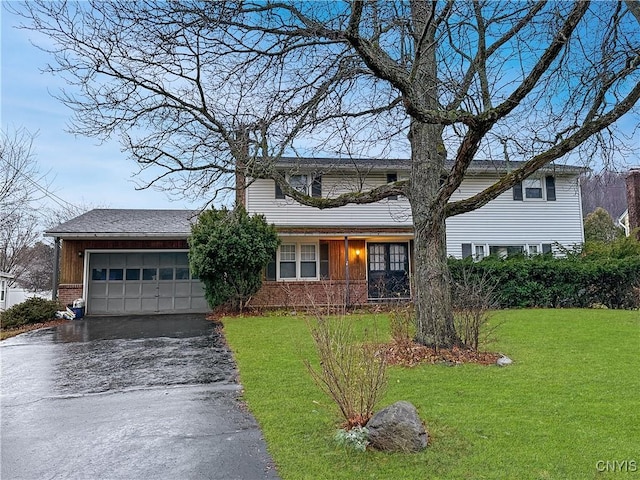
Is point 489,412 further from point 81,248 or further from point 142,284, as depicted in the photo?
point 81,248

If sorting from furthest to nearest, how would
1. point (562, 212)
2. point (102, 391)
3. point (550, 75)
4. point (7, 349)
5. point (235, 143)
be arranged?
point (562, 212)
point (7, 349)
point (235, 143)
point (550, 75)
point (102, 391)

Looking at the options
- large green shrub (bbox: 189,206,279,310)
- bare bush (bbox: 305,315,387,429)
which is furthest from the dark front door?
bare bush (bbox: 305,315,387,429)

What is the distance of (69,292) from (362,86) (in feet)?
43.2

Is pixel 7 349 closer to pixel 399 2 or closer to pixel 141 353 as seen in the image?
pixel 141 353

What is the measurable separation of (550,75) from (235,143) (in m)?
5.78

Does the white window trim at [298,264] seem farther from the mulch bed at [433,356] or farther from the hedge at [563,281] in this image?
the mulch bed at [433,356]

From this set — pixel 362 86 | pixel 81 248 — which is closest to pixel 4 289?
pixel 81 248

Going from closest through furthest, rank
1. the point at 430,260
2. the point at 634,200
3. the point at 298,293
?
1. the point at 430,260
2. the point at 298,293
3. the point at 634,200

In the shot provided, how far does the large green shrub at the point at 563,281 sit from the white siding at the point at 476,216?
9.69 ft

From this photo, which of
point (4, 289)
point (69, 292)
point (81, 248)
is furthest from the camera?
point (4, 289)

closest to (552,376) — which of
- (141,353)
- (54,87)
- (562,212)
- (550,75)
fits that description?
(550,75)

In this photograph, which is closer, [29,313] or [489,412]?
[489,412]

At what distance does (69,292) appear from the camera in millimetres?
15883

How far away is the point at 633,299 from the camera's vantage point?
14.9 meters
